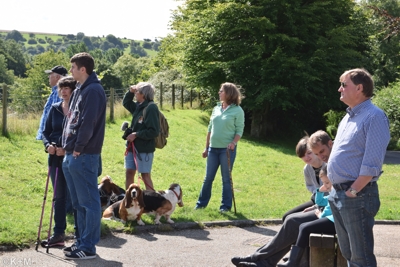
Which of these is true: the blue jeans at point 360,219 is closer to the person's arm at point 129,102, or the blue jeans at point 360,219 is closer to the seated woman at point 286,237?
the seated woman at point 286,237

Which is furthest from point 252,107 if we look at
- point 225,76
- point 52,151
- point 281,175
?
point 52,151

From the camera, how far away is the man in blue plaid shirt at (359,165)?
4.85 metres

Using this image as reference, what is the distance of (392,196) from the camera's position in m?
14.0

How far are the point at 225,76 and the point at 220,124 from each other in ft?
67.6

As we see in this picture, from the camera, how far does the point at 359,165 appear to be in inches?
195

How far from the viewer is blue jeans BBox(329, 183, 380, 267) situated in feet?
16.1

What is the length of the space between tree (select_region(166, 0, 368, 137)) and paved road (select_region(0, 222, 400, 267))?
1959 centimetres

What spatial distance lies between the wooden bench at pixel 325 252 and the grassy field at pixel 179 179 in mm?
3390

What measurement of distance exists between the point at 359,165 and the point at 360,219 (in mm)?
442

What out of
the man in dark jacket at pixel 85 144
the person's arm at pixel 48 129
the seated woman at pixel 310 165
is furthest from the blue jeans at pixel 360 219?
the person's arm at pixel 48 129

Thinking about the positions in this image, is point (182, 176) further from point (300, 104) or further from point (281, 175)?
point (300, 104)

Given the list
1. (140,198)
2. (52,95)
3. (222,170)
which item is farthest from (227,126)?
(52,95)

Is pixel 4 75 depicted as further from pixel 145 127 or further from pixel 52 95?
pixel 52 95

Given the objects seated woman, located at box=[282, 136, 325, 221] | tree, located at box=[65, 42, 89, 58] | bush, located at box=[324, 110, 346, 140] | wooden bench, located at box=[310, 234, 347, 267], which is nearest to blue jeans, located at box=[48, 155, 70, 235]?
seated woman, located at box=[282, 136, 325, 221]
